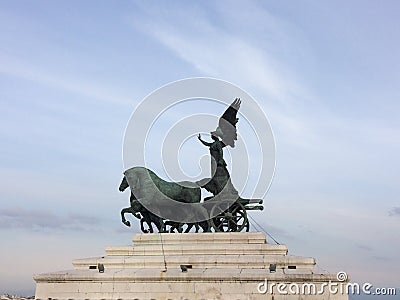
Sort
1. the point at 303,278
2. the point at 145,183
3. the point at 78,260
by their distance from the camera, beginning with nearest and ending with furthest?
the point at 303,278, the point at 78,260, the point at 145,183

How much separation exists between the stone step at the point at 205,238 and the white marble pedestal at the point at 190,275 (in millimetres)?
176

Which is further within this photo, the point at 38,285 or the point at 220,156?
the point at 220,156

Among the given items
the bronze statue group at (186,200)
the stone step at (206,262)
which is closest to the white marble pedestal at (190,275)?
Answer: the stone step at (206,262)

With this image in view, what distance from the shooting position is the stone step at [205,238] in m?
21.8

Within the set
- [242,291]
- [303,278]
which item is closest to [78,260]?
[242,291]

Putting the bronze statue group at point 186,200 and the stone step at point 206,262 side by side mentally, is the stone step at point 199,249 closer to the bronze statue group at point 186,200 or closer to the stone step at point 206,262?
the stone step at point 206,262

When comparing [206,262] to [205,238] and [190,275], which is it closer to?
[190,275]

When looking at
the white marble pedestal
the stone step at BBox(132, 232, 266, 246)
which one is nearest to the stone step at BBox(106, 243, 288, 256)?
the white marble pedestal

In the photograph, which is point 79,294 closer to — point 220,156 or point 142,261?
point 142,261

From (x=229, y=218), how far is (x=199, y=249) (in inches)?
123

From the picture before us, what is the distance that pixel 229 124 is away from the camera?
83.9 ft

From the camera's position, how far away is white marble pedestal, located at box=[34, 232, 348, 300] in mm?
17859

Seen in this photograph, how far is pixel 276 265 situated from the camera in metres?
19.1

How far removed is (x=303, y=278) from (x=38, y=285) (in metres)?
9.03
